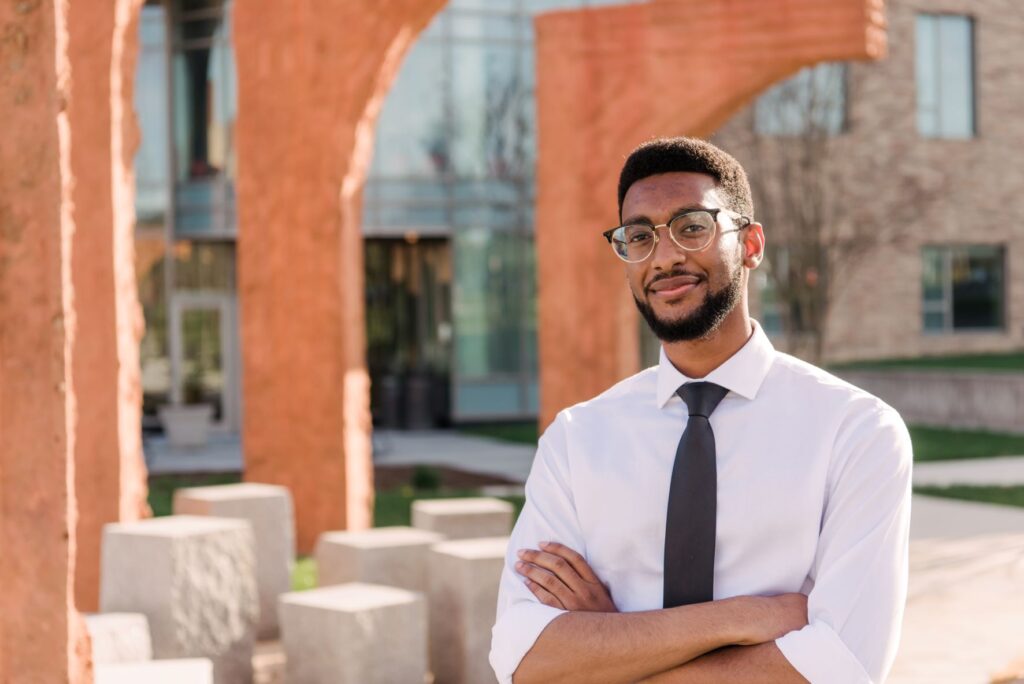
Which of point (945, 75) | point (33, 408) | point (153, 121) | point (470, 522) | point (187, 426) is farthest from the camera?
point (945, 75)

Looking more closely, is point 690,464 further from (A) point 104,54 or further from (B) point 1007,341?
(B) point 1007,341

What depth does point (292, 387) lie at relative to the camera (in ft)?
36.0

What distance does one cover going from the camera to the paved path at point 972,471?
608 inches

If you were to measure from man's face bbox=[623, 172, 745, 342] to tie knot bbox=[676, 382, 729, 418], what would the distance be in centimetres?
12

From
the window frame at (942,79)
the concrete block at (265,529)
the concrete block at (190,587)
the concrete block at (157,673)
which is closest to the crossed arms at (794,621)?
the concrete block at (157,673)

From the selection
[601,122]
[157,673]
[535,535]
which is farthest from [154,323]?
[535,535]

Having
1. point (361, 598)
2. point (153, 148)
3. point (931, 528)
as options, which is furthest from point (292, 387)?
point (153, 148)

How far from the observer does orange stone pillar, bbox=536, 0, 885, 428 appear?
1154 centimetres

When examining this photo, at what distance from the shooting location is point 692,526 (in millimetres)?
2701

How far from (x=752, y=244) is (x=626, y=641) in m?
0.89

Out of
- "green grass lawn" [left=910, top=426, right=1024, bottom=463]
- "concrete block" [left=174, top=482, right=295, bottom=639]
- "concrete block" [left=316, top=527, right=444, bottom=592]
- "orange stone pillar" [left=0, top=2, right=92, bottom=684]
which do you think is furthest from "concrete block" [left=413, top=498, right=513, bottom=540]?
"green grass lawn" [left=910, top=426, right=1024, bottom=463]

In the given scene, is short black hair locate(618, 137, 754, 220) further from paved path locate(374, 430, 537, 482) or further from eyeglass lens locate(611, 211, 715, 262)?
paved path locate(374, 430, 537, 482)

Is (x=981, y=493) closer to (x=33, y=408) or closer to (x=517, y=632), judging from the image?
(x=33, y=408)

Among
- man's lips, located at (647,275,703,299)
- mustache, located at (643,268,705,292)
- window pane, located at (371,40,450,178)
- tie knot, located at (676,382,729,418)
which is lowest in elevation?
tie knot, located at (676,382,729,418)
